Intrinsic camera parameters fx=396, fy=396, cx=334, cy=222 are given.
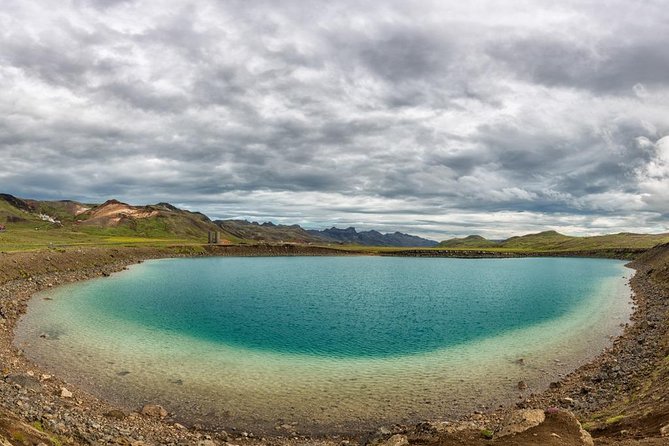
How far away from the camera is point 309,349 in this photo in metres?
44.1

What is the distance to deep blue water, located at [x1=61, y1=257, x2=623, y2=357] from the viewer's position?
48.6 m

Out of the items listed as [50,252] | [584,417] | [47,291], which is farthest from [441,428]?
[50,252]

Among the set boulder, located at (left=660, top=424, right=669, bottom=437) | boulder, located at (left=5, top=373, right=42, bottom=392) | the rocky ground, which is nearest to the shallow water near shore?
the rocky ground

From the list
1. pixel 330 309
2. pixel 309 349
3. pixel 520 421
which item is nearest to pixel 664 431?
pixel 520 421

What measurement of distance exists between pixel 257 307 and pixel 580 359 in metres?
49.1

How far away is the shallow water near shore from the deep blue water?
0.32m

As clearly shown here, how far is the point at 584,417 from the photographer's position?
1022 inches

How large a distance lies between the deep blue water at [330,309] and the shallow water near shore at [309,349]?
32 cm

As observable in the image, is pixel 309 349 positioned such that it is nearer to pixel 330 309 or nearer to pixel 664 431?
pixel 330 309

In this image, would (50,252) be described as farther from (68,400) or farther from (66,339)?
(68,400)

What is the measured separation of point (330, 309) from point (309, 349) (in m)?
25.4

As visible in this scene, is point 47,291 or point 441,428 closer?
point 441,428

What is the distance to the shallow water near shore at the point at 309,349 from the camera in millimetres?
30047

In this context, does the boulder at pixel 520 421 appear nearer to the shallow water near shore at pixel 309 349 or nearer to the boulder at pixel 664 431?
the boulder at pixel 664 431
